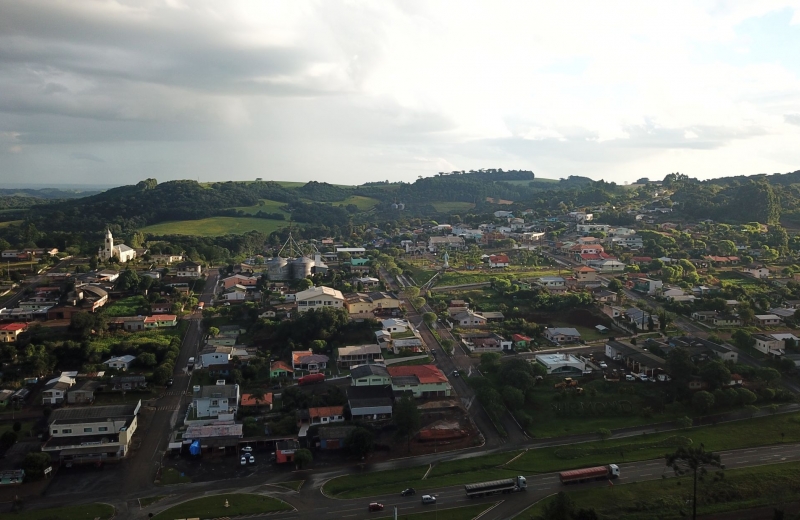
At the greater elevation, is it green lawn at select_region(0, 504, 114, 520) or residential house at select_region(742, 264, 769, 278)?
residential house at select_region(742, 264, 769, 278)

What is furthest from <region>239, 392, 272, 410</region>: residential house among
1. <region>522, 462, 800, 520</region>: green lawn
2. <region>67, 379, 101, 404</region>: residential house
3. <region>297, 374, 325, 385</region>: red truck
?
<region>522, 462, 800, 520</region>: green lawn

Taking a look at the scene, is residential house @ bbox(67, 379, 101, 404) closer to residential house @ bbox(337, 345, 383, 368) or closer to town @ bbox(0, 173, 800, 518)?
town @ bbox(0, 173, 800, 518)

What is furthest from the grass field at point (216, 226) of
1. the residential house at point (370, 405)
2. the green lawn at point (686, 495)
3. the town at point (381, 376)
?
the green lawn at point (686, 495)

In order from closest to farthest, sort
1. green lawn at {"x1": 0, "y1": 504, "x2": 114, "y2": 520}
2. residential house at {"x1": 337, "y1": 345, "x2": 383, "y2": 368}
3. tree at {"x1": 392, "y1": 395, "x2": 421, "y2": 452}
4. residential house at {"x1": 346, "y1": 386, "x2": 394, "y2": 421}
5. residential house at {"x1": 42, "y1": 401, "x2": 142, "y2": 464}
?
green lawn at {"x1": 0, "y1": 504, "x2": 114, "y2": 520} < residential house at {"x1": 42, "y1": 401, "x2": 142, "y2": 464} < tree at {"x1": 392, "y1": 395, "x2": 421, "y2": 452} < residential house at {"x1": 346, "y1": 386, "x2": 394, "y2": 421} < residential house at {"x1": 337, "y1": 345, "x2": 383, "y2": 368}

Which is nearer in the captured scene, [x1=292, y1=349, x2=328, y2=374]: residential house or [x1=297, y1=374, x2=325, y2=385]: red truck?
[x1=297, y1=374, x2=325, y2=385]: red truck

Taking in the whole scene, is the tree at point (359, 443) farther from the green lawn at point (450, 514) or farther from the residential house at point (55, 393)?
the residential house at point (55, 393)

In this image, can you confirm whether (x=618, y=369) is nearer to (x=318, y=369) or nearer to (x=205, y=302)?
(x=318, y=369)

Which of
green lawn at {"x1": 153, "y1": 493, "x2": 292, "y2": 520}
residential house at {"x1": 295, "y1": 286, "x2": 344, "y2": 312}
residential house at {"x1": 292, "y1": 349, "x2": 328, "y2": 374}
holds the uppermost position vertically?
residential house at {"x1": 295, "y1": 286, "x2": 344, "y2": 312}
